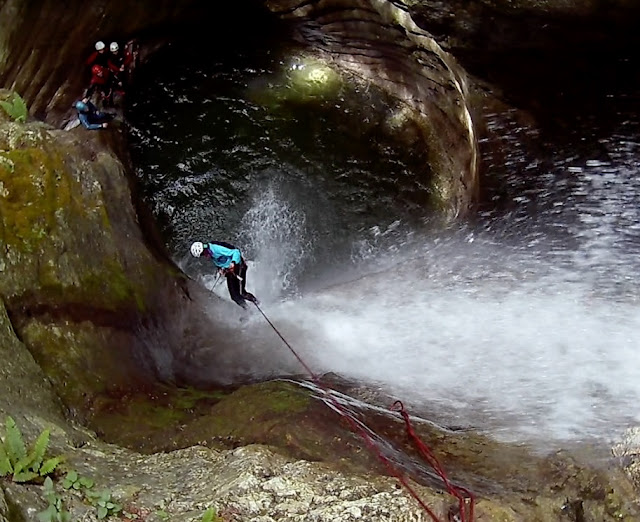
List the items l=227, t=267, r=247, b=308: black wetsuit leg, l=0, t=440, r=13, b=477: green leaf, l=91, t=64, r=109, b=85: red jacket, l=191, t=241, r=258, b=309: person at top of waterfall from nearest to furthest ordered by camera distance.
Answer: l=0, t=440, r=13, b=477: green leaf < l=191, t=241, r=258, b=309: person at top of waterfall < l=227, t=267, r=247, b=308: black wetsuit leg < l=91, t=64, r=109, b=85: red jacket

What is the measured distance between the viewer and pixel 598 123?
29.2 feet

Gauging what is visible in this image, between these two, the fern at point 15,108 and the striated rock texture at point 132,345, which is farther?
the fern at point 15,108

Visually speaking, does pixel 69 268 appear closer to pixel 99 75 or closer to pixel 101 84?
pixel 99 75

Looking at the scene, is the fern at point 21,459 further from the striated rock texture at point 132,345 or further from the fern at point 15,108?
the fern at point 15,108

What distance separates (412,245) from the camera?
1073 centimetres

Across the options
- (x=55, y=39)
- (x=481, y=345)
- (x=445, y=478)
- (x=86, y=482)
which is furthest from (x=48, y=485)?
(x=55, y=39)

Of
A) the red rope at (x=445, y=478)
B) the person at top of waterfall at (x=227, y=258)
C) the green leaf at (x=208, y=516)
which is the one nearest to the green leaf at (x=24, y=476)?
the green leaf at (x=208, y=516)

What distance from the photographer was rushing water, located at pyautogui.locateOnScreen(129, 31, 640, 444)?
6957mm

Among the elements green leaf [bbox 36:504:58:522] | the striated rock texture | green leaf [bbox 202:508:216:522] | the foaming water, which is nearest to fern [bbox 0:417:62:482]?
the striated rock texture

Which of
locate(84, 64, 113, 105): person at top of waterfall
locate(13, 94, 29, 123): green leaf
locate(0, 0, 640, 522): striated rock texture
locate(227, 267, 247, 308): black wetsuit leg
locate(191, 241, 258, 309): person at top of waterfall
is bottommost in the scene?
locate(227, 267, 247, 308): black wetsuit leg

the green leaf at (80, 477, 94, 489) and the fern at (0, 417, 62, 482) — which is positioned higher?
the fern at (0, 417, 62, 482)

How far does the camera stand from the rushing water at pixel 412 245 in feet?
22.8

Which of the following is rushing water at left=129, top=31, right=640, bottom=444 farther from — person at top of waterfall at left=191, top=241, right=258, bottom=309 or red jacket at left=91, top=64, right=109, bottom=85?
red jacket at left=91, top=64, right=109, bottom=85

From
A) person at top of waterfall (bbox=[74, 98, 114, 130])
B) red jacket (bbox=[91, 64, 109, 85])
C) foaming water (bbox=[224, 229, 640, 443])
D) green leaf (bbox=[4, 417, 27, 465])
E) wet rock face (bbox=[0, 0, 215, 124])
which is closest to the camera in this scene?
green leaf (bbox=[4, 417, 27, 465])
